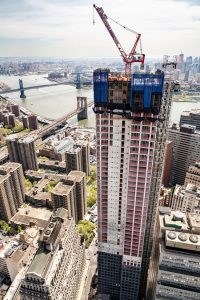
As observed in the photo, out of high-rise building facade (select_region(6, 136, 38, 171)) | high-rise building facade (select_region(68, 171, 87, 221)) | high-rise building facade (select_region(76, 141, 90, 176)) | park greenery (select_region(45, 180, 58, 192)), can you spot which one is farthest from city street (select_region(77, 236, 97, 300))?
high-rise building facade (select_region(6, 136, 38, 171))

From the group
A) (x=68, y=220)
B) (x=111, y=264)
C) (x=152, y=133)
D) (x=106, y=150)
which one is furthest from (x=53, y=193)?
(x=152, y=133)

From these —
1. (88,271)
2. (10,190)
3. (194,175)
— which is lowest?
(88,271)

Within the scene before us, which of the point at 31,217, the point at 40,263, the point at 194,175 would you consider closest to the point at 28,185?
the point at 31,217

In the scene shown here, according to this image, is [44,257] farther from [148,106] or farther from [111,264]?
[148,106]

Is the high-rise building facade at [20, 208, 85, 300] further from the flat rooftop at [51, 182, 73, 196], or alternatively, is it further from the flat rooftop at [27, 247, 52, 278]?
the flat rooftop at [51, 182, 73, 196]

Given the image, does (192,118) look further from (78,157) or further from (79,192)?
(79,192)

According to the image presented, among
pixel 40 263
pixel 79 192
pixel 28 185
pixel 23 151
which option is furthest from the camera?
pixel 23 151
